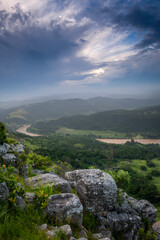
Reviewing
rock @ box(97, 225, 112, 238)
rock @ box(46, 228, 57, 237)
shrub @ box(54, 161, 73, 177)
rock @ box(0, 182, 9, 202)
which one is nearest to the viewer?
rock @ box(46, 228, 57, 237)

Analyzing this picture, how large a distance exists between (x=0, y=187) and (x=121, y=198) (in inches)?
460

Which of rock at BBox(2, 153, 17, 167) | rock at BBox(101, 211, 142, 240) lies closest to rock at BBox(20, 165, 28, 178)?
rock at BBox(2, 153, 17, 167)

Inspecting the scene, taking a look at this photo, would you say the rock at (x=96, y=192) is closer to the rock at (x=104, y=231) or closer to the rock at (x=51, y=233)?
the rock at (x=104, y=231)

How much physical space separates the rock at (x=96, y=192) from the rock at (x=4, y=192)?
7.10 meters

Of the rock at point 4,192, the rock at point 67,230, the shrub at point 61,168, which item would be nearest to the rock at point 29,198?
the rock at point 4,192

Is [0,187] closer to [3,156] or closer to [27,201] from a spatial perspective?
[27,201]

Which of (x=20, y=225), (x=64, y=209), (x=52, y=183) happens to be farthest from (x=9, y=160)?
(x=20, y=225)

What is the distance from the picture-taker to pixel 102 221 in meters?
10.7

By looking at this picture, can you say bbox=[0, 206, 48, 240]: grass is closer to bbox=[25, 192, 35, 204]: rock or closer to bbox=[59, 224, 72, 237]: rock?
bbox=[25, 192, 35, 204]: rock

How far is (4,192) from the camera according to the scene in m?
6.40

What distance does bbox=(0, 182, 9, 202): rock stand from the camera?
20.6 feet

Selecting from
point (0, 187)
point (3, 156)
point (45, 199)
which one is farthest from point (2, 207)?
point (3, 156)

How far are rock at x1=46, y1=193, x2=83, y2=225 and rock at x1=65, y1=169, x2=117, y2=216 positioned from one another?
3.19m

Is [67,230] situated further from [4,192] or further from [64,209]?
[4,192]
